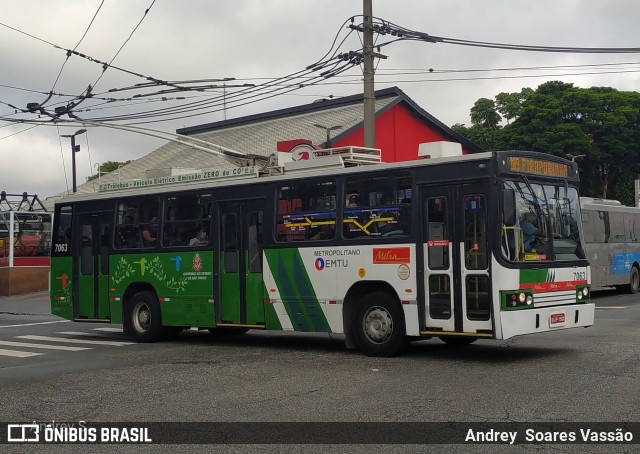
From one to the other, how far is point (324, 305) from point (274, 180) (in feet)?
7.74

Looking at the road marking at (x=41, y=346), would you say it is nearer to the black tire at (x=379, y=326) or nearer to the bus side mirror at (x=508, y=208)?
the black tire at (x=379, y=326)

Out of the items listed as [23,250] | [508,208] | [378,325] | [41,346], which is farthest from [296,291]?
[23,250]

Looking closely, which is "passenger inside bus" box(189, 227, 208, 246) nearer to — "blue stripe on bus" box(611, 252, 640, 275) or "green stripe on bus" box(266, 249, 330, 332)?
"green stripe on bus" box(266, 249, 330, 332)

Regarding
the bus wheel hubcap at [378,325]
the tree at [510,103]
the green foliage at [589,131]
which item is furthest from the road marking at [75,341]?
the tree at [510,103]

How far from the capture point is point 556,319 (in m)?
12.5

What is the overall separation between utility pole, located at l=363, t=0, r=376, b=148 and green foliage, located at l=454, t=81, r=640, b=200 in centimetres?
3627

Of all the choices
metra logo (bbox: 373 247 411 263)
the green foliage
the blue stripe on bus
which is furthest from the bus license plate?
the green foliage

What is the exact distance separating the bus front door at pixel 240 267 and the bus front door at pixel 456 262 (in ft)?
11.2

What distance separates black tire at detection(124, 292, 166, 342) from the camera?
16469 mm

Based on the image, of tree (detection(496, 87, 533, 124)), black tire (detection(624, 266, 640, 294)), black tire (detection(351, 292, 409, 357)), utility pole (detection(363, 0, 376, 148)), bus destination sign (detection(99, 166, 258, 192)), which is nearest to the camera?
black tire (detection(351, 292, 409, 357))

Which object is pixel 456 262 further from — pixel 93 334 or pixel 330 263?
pixel 93 334

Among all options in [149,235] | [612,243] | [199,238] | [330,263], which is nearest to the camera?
[330,263]

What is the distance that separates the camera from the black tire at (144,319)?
54.0ft

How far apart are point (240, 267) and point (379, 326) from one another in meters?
3.12
